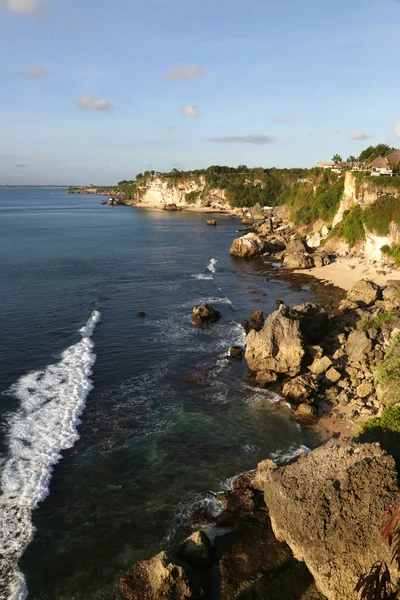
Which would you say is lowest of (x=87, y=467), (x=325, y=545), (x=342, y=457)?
(x=87, y=467)

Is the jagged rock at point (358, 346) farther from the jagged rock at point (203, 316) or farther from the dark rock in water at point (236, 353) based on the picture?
the jagged rock at point (203, 316)

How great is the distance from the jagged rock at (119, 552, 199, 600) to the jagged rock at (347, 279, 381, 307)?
128 feet

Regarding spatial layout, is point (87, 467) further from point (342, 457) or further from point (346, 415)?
point (346, 415)

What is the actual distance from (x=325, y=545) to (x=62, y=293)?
161 ft

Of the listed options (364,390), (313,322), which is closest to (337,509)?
(364,390)

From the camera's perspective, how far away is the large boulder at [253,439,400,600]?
55.5 ft

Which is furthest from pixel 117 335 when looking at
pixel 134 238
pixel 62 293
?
pixel 134 238

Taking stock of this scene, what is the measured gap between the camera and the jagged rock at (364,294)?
50.8m

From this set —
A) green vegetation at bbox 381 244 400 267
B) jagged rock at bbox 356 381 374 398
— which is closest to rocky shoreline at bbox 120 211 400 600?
jagged rock at bbox 356 381 374 398

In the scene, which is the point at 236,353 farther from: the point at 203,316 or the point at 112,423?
the point at 112,423

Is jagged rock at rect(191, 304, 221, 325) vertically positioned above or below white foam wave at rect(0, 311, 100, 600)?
above

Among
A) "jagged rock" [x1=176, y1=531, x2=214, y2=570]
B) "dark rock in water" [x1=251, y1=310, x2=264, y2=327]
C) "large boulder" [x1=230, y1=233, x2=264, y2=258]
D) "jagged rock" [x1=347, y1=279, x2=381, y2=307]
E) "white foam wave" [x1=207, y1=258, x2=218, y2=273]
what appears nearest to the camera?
"jagged rock" [x1=176, y1=531, x2=214, y2=570]

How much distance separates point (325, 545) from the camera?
1756cm

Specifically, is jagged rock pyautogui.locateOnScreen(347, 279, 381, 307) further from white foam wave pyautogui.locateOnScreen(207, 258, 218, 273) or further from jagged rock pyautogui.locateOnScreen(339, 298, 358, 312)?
white foam wave pyautogui.locateOnScreen(207, 258, 218, 273)
